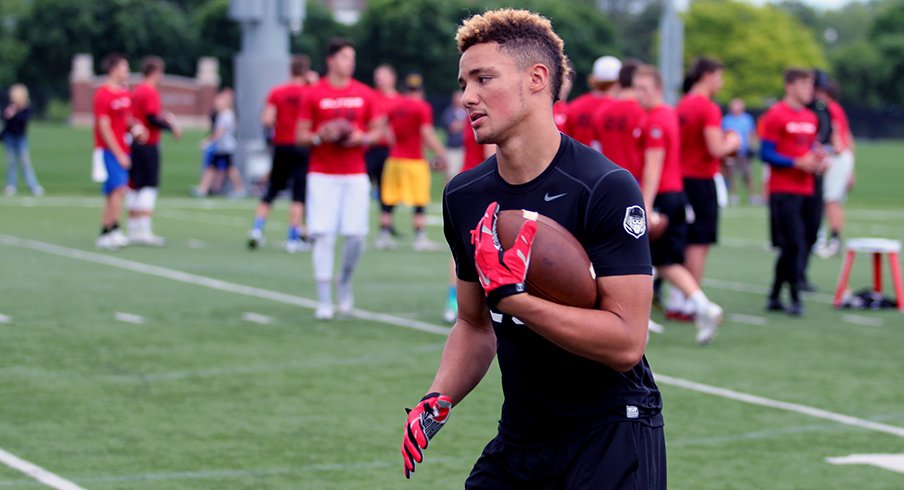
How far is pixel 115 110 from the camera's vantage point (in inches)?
659

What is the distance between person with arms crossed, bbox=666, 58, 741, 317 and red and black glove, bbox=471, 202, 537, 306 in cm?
863

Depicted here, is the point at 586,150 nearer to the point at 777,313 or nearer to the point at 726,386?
the point at 726,386

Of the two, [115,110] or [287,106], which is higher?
[287,106]

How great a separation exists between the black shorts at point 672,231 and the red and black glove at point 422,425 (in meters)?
7.19

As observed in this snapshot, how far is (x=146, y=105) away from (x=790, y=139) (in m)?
8.04

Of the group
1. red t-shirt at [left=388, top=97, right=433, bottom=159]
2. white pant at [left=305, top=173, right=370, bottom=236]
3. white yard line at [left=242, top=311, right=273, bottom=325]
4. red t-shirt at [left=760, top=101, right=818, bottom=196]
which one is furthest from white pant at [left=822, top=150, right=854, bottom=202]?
white yard line at [left=242, top=311, right=273, bottom=325]

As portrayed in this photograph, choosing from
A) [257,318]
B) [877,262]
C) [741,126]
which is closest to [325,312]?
[257,318]

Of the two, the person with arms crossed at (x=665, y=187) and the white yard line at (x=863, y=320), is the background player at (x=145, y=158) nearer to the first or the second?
the person with arms crossed at (x=665, y=187)

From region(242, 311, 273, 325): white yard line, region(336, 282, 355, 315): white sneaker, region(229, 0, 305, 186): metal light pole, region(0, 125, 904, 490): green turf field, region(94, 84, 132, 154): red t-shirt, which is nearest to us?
region(0, 125, 904, 490): green turf field

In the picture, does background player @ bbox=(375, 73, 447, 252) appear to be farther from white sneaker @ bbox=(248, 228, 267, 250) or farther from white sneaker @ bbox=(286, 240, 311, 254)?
white sneaker @ bbox=(248, 228, 267, 250)

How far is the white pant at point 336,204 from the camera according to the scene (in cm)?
1150

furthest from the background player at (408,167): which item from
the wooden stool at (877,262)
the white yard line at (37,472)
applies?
the white yard line at (37,472)

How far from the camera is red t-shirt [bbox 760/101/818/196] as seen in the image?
12.8 meters

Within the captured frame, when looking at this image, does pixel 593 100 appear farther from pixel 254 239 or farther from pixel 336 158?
pixel 254 239
